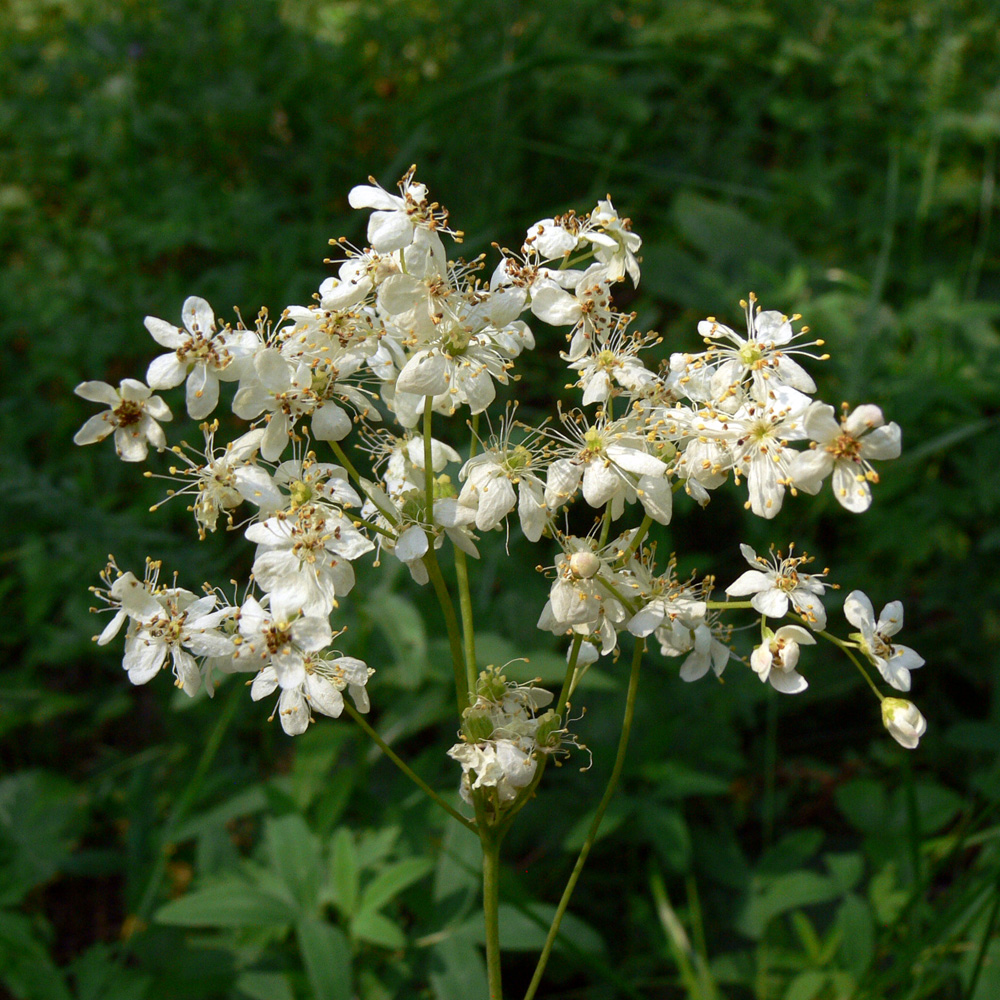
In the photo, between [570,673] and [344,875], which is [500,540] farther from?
[570,673]

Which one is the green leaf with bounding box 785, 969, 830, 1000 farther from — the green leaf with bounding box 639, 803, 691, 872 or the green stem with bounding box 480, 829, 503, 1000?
the green stem with bounding box 480, 829, 503, 1000

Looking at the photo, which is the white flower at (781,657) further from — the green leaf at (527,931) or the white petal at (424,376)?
the green leaf at (527,931)

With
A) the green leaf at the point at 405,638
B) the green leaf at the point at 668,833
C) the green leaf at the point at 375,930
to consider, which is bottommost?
the green leaf at the point at 668,833

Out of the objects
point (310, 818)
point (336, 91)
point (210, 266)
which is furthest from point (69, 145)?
point (310, 818)

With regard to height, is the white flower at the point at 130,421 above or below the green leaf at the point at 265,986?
above

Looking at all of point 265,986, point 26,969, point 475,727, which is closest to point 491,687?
point 475,727

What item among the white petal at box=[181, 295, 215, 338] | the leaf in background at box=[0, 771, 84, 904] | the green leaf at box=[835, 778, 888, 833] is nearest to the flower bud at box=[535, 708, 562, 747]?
the white petal at box=[181, 295, 215, 338]

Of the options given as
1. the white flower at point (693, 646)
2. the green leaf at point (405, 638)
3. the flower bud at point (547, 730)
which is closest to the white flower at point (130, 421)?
the flower bud at point (547, 730)
